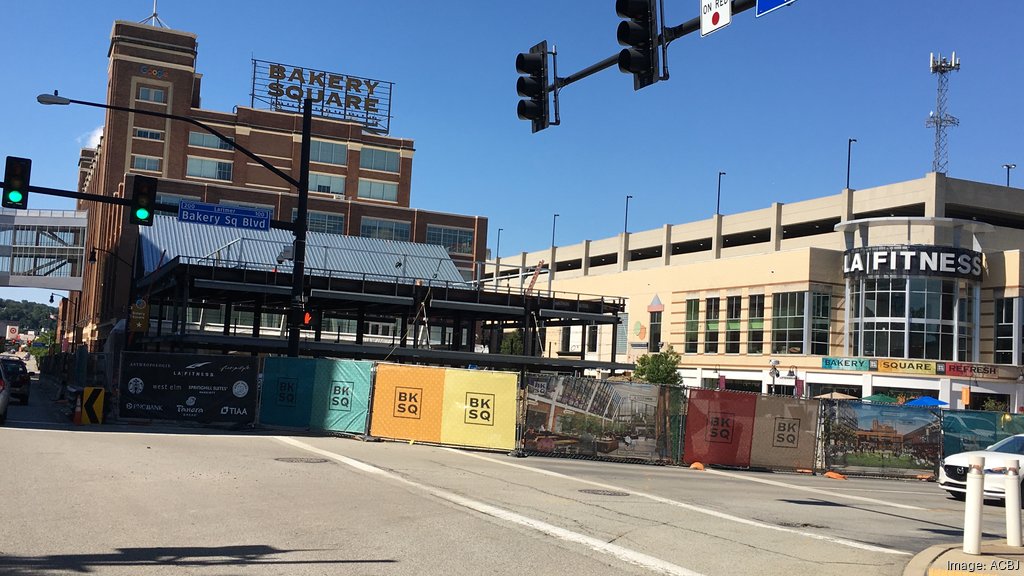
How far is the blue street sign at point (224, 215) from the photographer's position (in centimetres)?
2352

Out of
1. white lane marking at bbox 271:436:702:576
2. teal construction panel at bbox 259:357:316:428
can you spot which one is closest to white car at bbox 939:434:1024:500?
white lane marking at bbox 271:436:702:576

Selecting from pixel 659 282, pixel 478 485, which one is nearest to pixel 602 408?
pixel 478 485

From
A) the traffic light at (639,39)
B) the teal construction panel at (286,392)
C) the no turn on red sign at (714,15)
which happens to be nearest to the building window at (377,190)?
the teal construction panel at (286,392)

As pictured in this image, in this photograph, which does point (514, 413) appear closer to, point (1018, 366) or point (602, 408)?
point (602, 408)

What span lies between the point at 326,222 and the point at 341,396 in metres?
59.5

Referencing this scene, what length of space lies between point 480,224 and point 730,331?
26.2 meters

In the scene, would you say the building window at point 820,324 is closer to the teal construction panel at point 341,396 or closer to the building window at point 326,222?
the building window at point 326,222

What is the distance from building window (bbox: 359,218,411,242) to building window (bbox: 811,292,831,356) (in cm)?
3608

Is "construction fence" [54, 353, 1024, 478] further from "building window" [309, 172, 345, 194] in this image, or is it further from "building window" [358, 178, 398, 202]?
"building window" [358, 178, 398, 202]

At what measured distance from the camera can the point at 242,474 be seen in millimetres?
14039

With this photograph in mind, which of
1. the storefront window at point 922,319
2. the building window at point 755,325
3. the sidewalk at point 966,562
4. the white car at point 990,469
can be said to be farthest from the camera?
the building window at point 755,325

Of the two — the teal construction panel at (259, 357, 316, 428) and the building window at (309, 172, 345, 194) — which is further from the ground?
the building window at (309, 172, 345, 194)

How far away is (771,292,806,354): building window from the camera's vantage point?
6238 cm

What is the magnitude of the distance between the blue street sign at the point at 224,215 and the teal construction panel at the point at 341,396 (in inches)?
167
